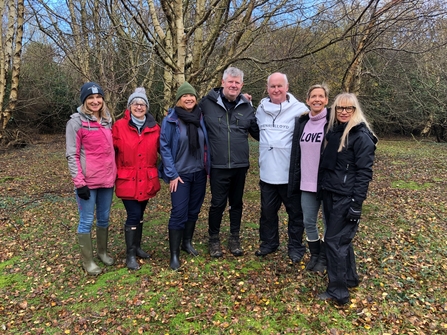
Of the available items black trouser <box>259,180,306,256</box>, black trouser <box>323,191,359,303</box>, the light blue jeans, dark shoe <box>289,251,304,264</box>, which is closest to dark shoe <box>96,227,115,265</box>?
black trouser <box>259,180,306,256</box>

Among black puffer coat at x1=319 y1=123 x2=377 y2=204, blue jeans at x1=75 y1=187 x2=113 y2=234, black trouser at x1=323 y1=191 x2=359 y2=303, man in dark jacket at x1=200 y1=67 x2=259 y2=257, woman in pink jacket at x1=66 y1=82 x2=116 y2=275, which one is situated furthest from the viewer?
man in dark jacket at x1=200 y1=67 x2=259 y2=257

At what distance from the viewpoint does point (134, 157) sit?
147 inches

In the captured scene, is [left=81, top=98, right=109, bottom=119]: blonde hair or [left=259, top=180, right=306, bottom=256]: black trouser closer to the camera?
[left=81, top=98, right=109, bottom=119]: blonde hair

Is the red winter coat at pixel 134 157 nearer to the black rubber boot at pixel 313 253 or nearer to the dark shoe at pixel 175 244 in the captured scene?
the dark shoe at pixel 175 244

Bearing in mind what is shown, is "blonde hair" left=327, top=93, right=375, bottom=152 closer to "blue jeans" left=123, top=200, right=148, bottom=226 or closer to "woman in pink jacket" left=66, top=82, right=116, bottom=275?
"blue jeans" left=123, top=200, right=148, bottom=226

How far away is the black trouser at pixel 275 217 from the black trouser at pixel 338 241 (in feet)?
2.03

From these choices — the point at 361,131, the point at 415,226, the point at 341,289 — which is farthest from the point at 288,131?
the point at 415,226

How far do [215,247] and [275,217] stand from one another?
0.87 meters

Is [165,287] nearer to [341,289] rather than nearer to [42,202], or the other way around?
[341,289]

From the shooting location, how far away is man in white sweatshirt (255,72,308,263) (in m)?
3.74

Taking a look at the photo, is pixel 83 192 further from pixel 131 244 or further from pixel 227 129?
pixel 227 129

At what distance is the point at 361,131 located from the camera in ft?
9.96

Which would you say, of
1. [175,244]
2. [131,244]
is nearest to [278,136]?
[175,244]

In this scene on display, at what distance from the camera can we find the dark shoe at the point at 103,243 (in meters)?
4.02
